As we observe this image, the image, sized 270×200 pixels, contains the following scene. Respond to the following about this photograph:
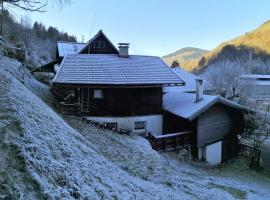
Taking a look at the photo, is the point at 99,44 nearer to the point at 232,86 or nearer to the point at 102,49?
the point at 102,49

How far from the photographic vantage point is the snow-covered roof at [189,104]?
19.4m

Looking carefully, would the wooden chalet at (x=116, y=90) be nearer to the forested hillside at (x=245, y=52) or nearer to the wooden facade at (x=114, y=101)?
the wooden facade at (x=114, y=101)

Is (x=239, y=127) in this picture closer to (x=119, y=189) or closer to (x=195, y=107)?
(x=195, y=107)

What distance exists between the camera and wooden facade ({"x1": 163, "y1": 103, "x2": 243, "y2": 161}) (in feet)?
66.0

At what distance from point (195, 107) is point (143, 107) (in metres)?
3.49

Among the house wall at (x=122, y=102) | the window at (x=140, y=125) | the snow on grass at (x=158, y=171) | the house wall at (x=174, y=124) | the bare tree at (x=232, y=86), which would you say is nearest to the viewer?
the snow on grass at (x=158, y=171)

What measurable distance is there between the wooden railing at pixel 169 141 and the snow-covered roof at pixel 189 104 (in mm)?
1261

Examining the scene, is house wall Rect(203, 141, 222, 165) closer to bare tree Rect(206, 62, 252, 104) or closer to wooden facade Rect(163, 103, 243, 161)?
wooden facade Rect(163, 103, 243, 161)

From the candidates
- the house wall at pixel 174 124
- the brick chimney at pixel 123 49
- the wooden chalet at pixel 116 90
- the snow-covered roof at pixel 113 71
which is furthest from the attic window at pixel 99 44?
the house wall at pixel 174 124

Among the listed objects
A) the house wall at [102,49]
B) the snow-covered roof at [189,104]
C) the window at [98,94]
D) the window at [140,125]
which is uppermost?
the house wall at [102,49]

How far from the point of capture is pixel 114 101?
2084cm

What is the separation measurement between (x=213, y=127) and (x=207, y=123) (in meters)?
0.94

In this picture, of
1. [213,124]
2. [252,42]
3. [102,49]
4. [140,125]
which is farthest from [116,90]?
[252,42]

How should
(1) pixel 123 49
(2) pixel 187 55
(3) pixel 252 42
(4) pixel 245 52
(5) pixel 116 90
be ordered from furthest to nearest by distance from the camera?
(2) pixel 187 55
(3) pixel 252 42
(4) pixel 245 52
(1) pixel 123 49
(5) pixel 116 90
